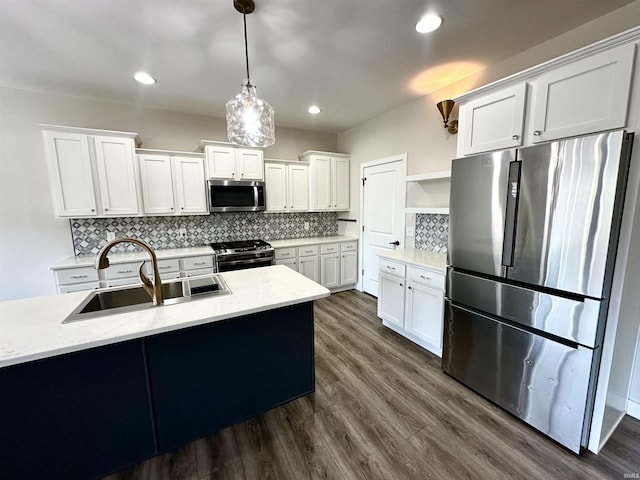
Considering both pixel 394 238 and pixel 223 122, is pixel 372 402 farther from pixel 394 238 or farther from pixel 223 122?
pixel 223 122

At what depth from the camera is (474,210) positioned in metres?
1.94

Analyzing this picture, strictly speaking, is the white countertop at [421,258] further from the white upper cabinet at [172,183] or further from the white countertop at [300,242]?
the white upper cabinet at [172,183]

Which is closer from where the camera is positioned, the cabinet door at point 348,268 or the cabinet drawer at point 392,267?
the cabinet drawer at point 392,267

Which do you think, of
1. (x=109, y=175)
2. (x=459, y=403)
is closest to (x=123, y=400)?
(x=459, y=403)

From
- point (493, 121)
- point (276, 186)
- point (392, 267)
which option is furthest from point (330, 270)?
point (493, 121)

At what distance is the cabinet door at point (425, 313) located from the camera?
95.0 inches

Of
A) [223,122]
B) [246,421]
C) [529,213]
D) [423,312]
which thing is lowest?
[246,421]

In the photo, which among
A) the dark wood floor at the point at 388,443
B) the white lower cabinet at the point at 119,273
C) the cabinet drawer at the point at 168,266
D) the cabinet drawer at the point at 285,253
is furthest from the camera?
the cabinet drawer at the point at 285,253

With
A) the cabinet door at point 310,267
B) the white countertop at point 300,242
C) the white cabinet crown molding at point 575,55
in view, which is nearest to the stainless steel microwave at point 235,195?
the white countertop at point 300,242

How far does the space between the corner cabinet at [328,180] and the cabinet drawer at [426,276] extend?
207 cm

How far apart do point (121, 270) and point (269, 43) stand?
2.78 meters

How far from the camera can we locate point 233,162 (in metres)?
3.53

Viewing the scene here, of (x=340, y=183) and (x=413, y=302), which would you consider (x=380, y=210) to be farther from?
(x=413, y=302)

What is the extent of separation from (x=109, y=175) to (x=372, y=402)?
3.56 meters
